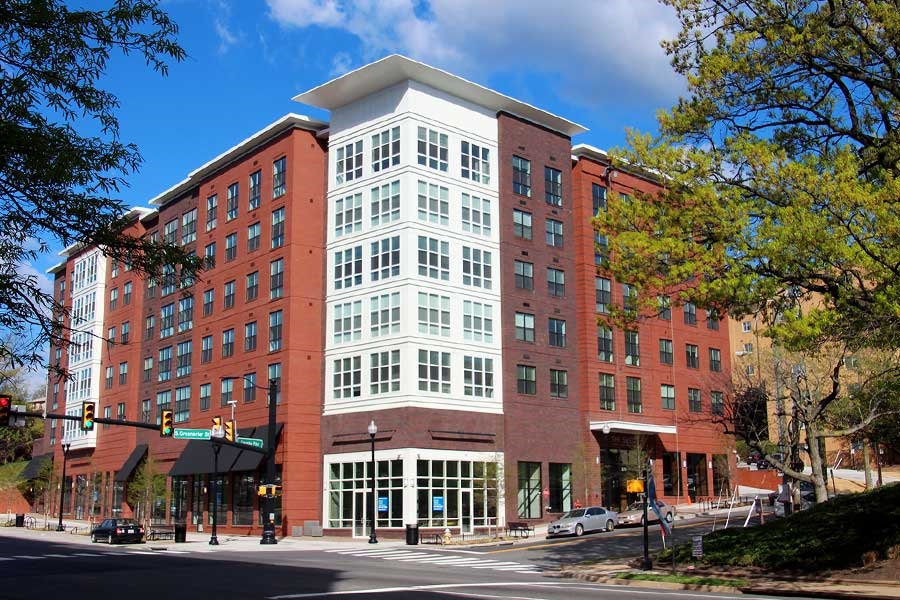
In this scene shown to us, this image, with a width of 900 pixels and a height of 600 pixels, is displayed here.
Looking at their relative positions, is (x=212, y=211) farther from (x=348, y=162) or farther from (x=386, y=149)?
(x=386, y=149)

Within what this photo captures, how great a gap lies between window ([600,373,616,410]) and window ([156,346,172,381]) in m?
32.9

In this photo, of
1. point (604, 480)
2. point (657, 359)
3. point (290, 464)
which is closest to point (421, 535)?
point (290, 464)

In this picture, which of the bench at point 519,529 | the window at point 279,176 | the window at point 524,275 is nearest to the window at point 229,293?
the window at point 279,176

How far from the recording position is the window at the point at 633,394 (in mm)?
64062

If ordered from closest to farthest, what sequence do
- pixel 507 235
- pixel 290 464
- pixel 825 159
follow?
pixel 825 159 → pixel 290 464 → pixel 507 235

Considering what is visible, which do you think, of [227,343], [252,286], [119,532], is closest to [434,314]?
[252,286]

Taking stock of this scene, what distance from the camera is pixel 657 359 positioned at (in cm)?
6675

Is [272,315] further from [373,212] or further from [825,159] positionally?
[825,159]

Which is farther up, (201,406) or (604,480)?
(201,406)

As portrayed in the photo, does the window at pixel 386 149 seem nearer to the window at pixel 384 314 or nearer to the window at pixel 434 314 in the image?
the window at pixel 384 314

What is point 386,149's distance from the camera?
5544 centimetres

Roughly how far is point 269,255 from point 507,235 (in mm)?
15616

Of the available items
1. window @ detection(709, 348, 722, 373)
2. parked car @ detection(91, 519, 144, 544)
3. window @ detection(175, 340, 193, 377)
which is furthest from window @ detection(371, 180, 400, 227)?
window @ detection(709, 348, 722, 373)

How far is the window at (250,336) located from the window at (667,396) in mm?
29490
